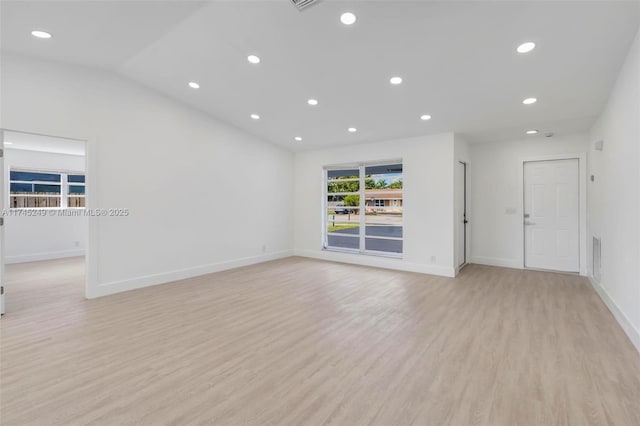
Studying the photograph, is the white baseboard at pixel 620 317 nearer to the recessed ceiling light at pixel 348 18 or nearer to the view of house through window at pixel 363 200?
the view of house through window at pixel 363 200

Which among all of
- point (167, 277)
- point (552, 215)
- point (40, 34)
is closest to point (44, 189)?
point (167, 277)

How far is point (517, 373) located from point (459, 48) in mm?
3125

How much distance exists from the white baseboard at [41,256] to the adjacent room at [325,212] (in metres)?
0.05

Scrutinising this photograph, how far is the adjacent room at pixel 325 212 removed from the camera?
7.13ft

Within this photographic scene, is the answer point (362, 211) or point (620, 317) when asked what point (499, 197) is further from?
point (620, 317)

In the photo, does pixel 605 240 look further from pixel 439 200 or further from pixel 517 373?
pixel 517 373

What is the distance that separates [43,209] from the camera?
704 cm

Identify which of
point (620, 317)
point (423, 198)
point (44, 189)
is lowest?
point (620, 317)

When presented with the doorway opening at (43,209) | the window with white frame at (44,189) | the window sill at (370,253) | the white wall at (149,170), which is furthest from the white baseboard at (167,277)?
the window with white frame at (44,189)

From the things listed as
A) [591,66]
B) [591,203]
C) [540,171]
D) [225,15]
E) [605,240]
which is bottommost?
[605,240]

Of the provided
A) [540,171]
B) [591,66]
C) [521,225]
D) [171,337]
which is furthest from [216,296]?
[540,171]

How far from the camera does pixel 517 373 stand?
2.30 m

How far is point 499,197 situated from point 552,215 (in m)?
0.97

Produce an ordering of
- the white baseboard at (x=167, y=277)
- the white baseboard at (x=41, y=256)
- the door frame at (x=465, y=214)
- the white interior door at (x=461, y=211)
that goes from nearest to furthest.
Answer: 1. the white baseboard at (x=167, y=277)
2. the white interior door at (x=461, y=211)
3. the door frame at (x=465, y=214)
4. the white baseboard at (x=41, y=256)
